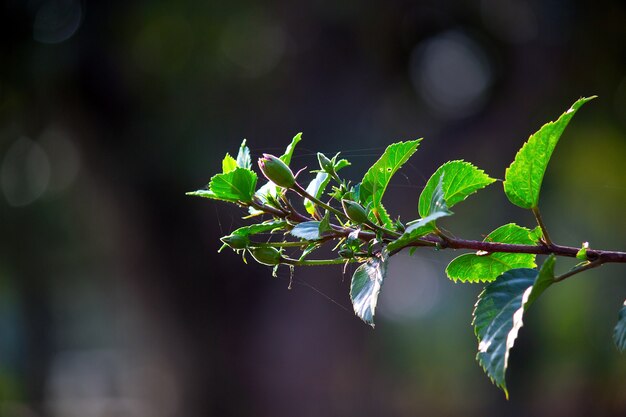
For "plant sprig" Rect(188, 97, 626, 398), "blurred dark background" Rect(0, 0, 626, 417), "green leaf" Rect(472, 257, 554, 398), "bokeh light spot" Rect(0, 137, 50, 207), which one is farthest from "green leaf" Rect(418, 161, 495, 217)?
"bokeh light spot" Rect(0, 137, 50, 207)

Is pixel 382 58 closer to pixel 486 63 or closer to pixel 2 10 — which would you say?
pixel 486 63

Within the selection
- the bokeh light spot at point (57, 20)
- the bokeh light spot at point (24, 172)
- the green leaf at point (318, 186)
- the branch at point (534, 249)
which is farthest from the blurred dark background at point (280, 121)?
the branch at point (534, 249)

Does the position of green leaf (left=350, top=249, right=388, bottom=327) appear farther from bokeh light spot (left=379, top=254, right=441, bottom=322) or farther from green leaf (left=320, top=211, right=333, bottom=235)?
bokeh light spot (left=379, top=254, right=441, bottom=322)

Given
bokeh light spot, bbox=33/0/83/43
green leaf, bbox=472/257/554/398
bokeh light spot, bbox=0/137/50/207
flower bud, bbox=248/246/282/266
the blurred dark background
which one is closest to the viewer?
green leaf, bbox=472/257/554/398

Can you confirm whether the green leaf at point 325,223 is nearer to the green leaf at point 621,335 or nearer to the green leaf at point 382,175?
the green leaf at point 382,175

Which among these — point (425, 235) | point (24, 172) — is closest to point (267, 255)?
point (425, 235)

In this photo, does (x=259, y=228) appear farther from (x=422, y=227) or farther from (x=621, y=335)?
(x=621, y=335)
